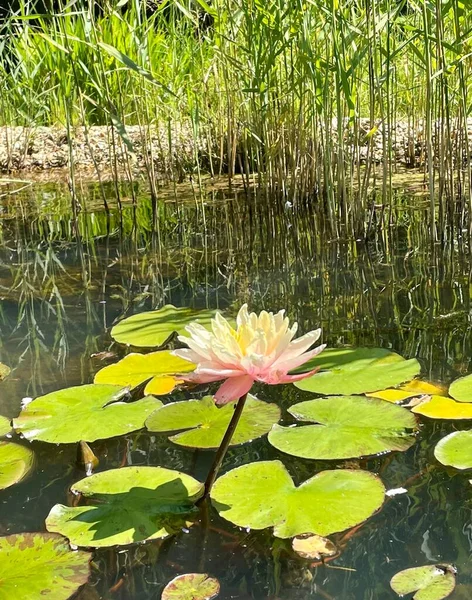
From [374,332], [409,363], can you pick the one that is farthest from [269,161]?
[409,363]

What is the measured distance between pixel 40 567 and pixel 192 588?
170mm

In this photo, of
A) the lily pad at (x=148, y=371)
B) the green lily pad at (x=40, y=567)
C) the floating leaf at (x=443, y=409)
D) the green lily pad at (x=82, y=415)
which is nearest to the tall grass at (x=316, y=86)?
the lily pad at (x=148, y=371)

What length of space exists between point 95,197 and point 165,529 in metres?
2.95

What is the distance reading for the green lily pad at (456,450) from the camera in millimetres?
955

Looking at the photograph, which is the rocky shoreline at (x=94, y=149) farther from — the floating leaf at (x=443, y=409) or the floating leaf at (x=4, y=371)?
the floating leaf at (x=443, y=409)

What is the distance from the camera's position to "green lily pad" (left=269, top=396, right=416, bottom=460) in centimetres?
101

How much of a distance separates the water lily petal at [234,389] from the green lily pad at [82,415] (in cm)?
34

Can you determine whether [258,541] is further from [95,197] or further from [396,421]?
[95,197]

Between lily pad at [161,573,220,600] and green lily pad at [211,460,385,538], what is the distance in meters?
0.10

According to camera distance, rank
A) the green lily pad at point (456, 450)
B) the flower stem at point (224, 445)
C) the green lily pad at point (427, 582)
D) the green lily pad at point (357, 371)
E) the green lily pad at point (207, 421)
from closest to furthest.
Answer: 1. the green lily pad at point (427, 582)
2. the flower stem at point (224, 445)
3. the green lily pad at point (456, 450)
4. the green lily pad at point (207, 421)
5. the green lily pad at point (357, 371)

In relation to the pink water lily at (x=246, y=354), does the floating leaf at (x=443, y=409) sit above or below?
below

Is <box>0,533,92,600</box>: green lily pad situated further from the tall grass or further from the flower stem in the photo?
the tall grass

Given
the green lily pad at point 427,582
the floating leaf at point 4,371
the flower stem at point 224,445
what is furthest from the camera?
the floating leaf at point 4,371

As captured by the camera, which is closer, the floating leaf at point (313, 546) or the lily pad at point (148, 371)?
the floating leaf at point (313, 546)
